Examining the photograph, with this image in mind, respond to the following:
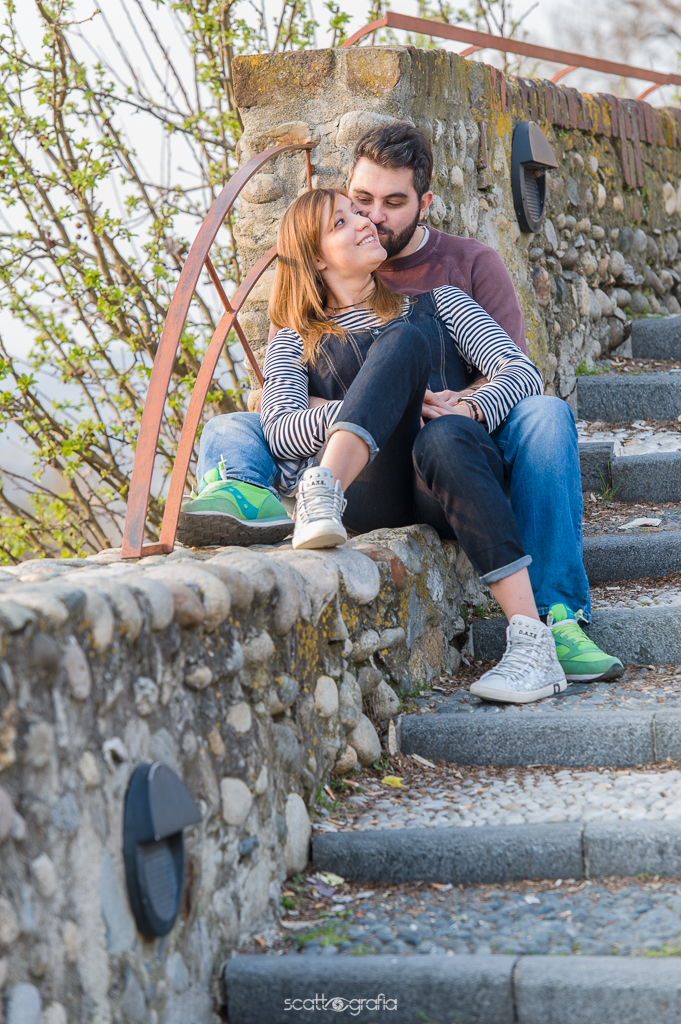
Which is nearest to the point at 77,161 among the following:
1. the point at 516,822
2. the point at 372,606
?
the point at 372,606

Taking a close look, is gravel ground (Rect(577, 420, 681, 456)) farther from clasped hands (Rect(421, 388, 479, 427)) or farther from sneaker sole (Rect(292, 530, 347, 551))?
sneaker sole (Rect(292, 530, 347, 551))

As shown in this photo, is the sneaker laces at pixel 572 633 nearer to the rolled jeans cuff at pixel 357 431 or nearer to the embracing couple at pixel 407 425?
the embracing couple at pixel 407 425

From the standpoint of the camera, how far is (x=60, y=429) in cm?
411

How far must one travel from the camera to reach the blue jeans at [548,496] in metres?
2.10

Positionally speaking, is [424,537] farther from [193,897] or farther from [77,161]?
[77,161]

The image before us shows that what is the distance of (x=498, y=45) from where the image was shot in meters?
3.39

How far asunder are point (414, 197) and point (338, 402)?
2.40 feet

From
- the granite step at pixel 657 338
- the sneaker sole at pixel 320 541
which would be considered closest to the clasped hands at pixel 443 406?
the sneaker sole at pixel 320 541

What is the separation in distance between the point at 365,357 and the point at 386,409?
363 millimetres

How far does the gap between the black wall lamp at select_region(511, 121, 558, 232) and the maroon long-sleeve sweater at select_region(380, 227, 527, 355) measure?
1.05 meters

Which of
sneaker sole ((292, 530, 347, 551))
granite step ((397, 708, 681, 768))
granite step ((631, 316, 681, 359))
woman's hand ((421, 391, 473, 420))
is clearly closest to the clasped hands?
woman's hand ((421, 391, 473, 420))

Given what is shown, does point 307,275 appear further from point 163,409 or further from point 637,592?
point 637,592

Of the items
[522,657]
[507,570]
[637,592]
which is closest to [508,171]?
[637,592]

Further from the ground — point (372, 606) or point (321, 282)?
point (321, 282)
